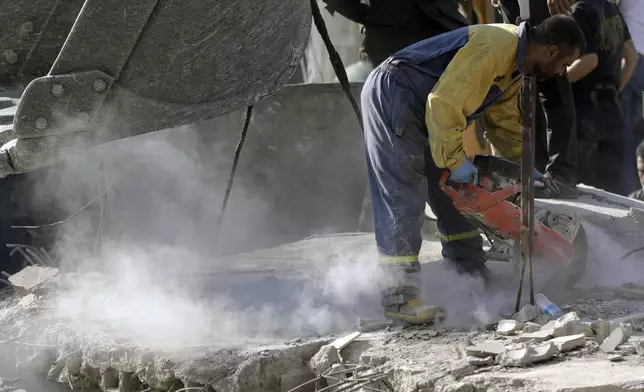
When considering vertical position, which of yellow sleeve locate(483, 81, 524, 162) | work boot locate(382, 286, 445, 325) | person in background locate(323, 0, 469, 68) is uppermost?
person in background locate(323, 0, 469, 68)

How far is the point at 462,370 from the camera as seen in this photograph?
299cm

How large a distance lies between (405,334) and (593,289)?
1189 millimetres

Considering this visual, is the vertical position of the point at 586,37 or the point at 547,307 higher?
the point at 586,37

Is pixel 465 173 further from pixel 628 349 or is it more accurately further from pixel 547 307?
pixel 628 349

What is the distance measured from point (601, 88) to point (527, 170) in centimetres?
280

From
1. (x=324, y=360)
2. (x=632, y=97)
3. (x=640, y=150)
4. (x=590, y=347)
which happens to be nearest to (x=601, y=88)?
(x=640, y=150)

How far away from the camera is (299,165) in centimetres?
715

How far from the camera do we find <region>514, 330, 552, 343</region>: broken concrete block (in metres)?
3.17

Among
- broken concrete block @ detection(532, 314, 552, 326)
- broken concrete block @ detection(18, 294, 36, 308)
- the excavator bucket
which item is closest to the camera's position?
the excavator bucket

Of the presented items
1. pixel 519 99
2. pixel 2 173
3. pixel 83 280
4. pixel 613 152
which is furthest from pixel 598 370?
pixel 613 152

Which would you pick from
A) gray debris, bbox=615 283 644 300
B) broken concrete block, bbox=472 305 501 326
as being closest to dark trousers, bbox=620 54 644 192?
gray debris, bbox=615 283 644 300

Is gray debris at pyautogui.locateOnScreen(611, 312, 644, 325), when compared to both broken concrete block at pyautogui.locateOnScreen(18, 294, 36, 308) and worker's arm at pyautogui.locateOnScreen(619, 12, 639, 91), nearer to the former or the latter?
broken concrete block at pyautogui.locateOnScreen(18, 294, 36, 308)

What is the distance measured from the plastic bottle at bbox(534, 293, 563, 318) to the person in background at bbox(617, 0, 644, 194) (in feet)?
9.78

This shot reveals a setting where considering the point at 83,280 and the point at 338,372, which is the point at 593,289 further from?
the point at 83,280
